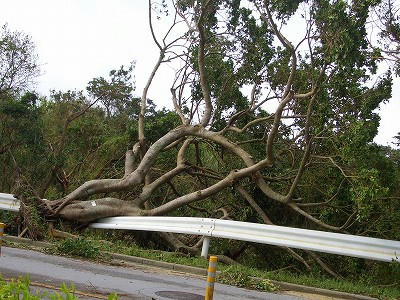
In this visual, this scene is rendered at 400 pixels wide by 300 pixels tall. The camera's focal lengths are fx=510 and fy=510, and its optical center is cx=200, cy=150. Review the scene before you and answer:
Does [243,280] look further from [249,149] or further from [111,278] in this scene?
[249,149]

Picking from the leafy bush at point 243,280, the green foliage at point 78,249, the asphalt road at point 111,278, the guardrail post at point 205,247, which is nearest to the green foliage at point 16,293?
the asphalt road at point 111,278

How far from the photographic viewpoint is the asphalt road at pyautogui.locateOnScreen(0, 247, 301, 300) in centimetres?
665

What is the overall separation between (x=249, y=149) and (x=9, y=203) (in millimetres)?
6987

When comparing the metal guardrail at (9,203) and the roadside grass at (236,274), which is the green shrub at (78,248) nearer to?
the roadside grass at (236,274)

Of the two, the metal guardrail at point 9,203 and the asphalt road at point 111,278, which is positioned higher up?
the metal guardrail at point 9,203

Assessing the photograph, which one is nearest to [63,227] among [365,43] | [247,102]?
[247,102]

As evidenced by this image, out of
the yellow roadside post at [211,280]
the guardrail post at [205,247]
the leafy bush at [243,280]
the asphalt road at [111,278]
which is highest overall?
the guardrail post at [205,247]

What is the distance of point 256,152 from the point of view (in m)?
15.3

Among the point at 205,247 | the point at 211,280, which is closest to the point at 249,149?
the point at 205,247

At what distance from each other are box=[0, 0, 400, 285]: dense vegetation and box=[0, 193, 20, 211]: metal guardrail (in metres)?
0.29

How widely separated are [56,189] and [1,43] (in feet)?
23.6

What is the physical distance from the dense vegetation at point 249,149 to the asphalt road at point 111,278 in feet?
10.1

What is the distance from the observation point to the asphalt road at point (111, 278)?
665cm

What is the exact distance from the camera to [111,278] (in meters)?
7.79
